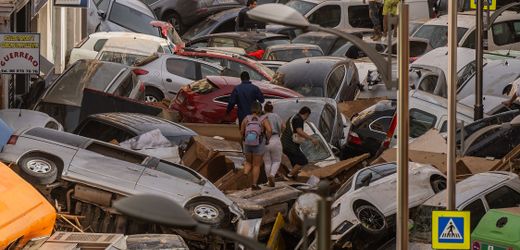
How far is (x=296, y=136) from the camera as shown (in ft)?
98.3

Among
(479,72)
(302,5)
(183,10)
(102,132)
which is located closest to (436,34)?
(302,5)

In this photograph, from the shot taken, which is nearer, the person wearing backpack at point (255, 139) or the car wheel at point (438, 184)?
the car wheel at point (438, 184)

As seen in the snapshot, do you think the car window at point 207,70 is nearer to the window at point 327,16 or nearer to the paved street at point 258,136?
the paved street at point 258,136

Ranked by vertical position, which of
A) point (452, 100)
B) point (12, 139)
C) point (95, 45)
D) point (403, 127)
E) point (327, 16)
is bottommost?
point (327, 16)

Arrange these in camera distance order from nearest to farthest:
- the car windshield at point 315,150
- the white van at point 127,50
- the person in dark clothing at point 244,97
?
1. the car windshield at point 315,150
2. the person in dark clothing at point 244,97
3. the white van at point 127,50

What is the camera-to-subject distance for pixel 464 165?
26.7 m

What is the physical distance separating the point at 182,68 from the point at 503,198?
16.5 metres

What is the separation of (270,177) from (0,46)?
6720 mm

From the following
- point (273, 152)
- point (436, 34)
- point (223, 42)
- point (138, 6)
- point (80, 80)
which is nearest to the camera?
point (273, 152)

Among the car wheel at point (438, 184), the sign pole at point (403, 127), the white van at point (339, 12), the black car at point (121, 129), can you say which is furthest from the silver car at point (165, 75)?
the sign pole at point (403, 127)

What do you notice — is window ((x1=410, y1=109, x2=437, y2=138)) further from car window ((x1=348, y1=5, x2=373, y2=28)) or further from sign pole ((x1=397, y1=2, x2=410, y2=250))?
car window ((x1=348, y1=5, x2=373, y2=28))

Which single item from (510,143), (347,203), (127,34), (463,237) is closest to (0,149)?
(347,203)

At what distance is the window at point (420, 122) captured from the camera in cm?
3209

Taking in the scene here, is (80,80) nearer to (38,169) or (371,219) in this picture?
(38,169)
